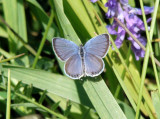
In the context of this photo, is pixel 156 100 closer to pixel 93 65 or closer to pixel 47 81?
pixel 93 65

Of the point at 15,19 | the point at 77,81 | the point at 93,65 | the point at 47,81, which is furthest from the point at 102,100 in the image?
the point at 15,19

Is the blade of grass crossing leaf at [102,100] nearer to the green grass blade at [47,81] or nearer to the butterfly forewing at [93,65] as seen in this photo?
the butterfly forewing at [93,65]

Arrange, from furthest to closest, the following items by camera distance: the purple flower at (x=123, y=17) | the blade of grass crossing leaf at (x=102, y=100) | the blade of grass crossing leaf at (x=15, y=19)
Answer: the blade of grass crossing leaf at (x=15, y=19) < the purple flower at (x=123, y=17) < the blade of grass crossing leaf at (x=102, y=100)

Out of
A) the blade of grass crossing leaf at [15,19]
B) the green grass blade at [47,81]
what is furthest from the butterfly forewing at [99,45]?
the blade of grass crossing leaf at [15,19]

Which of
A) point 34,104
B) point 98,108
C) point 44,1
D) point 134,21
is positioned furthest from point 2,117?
point 134,21

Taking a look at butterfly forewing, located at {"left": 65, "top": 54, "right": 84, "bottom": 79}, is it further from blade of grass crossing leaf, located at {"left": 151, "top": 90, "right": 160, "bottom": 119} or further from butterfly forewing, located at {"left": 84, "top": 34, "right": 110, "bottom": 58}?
blade of grass crossing leaf, located at {"left": 151, "top": 90, "right": 160, "bottom": 119}

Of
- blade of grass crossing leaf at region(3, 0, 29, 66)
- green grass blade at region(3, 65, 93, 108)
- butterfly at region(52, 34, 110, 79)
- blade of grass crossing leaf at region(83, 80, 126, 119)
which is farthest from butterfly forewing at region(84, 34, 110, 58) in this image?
blade of grass crossing leaf at region(3, 0, 29, 66)

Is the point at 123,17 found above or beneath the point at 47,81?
above
